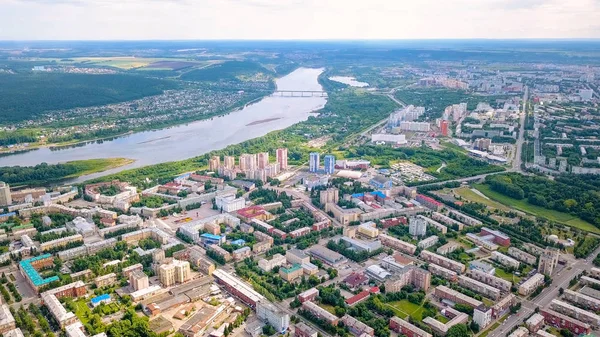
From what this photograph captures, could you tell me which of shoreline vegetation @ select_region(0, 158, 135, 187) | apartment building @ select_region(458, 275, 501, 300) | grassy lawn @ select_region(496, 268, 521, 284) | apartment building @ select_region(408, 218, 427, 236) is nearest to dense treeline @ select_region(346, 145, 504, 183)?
apartment building @ select_region(408, 218, 427, 236)

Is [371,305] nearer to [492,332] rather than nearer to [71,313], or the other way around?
[492,332]

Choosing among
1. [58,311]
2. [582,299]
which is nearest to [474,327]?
[582,299]

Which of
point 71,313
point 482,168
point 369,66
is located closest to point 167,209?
point 71,313

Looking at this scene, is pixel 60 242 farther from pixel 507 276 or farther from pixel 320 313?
pixel 507 276

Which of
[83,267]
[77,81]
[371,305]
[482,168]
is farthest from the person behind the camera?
[77,81]

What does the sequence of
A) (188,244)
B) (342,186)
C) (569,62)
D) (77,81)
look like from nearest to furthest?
(188,244) → (342,186) → (77,81) → (569,62)

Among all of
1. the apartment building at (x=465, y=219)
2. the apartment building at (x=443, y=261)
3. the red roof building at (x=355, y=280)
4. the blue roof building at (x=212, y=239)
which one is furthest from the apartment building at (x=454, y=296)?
the blue roof building at (x=212, y=239)

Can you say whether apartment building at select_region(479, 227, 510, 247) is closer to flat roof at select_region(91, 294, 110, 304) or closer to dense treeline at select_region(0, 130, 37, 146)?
flat roof at select_region(91, 294, 110, 304)
